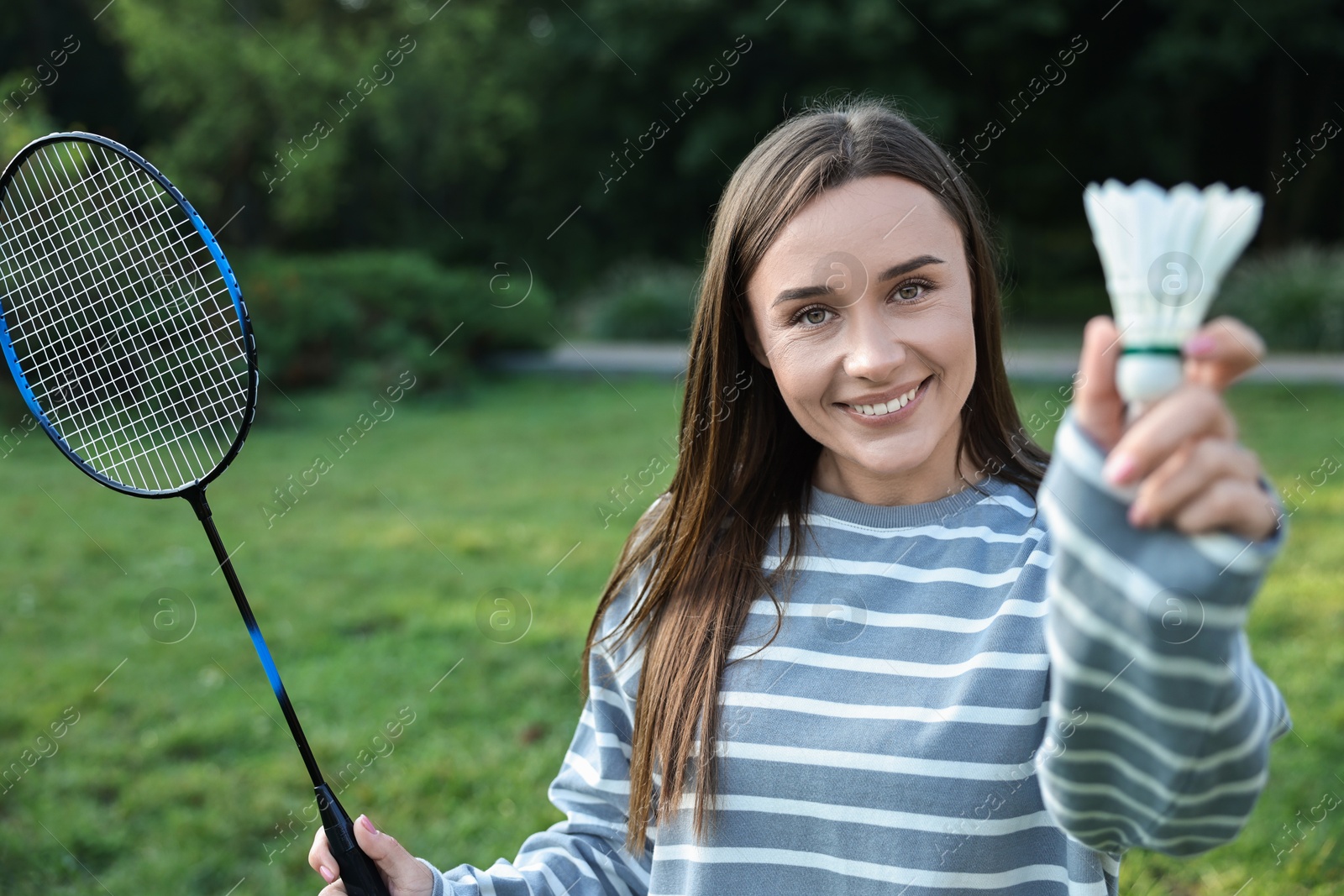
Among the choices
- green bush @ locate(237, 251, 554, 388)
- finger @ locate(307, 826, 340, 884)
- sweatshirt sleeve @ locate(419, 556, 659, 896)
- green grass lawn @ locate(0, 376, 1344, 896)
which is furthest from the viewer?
green bush @ locate(237, 251, 554, 388)

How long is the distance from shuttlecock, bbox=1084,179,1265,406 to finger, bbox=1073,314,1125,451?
23 millimetres

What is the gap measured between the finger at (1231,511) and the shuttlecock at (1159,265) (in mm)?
82

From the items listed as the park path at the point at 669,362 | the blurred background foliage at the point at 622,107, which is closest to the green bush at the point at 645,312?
the blurred background foliage at the point at 622,107

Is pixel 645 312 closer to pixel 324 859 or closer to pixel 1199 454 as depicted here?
pixel 324 859

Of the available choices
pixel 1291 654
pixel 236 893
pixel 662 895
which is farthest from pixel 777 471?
pixel 1291 654

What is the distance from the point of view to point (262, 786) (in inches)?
146

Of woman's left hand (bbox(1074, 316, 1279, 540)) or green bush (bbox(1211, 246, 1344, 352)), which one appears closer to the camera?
woman's left hand (bbox(1074, 316, 1279, 540))

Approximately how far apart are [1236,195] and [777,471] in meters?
0.98

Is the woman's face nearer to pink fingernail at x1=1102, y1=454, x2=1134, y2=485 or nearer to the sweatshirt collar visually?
the sweatshirt collar

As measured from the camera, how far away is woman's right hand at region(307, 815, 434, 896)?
5.24 feet

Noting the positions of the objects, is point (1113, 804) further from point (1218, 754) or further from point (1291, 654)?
point (1291, 654)

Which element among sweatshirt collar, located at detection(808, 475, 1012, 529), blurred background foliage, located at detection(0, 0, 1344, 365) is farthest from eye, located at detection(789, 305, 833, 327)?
blurred background foliage, located at detection(0, 0, 1344, 365)

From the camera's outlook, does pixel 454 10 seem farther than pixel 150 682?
Yes

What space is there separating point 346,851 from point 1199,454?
1.22 m
